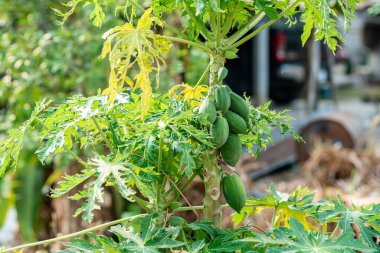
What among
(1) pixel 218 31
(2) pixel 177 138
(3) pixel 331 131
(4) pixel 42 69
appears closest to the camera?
(2) pixel 177 138

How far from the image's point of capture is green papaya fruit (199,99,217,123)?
56.9 inches

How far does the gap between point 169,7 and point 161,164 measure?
343mm

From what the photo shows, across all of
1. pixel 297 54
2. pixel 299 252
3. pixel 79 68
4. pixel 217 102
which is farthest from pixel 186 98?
pixel 297 54

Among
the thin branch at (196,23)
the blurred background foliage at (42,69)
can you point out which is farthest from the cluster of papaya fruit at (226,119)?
the blurred background foliage at (42,69)

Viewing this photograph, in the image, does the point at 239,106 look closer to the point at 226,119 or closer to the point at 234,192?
the point at 226,119

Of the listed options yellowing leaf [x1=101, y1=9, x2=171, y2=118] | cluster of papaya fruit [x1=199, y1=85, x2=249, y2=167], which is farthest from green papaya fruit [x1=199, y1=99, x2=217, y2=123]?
yellowing leaf [x1=101, y1=9, x2=171, y2=118]

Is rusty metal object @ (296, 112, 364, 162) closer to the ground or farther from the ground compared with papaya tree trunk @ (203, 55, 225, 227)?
farther from the ground

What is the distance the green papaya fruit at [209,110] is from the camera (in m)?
1.44

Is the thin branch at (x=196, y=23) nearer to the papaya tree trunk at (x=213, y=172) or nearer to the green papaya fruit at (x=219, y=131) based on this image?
the papaya tree trunk at (x=213, y=172)

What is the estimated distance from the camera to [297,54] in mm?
12328

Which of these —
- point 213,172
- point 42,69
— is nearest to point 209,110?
point 213,172

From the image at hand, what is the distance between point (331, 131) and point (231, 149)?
625 cm

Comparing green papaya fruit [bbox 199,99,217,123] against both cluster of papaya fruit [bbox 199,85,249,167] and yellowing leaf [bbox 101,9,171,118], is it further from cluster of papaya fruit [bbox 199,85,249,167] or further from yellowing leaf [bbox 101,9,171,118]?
yellowing leaf [bbox 101,9,171,118]

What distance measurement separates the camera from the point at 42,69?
436 cm
